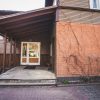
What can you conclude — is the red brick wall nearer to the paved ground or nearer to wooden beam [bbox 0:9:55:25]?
wooden beam [bbox 0:9:55:25]

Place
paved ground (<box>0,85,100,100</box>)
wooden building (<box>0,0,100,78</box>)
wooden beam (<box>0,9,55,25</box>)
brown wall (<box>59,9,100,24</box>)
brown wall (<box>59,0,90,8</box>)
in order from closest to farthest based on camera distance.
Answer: paved ground (<box>0,85,100,100</box>) < wooden beam (<box>0,9,55,25</box>) < wooden building (<box>0,0,100,78</box>) < brown wall (<box>59,9,100,24</box>) < brown wall (<box>59,0,90,8</box>)

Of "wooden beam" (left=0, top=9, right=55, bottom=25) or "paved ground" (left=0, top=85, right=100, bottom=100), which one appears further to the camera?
"wooden beam" (left=0, top=9, right=55, bottom=25)

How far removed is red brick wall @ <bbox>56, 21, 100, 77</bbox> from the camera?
9.61m

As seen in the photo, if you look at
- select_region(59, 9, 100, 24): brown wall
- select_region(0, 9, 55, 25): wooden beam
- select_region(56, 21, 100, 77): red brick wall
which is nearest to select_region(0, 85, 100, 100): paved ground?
select_region(56, 21, 100, 77): red brick wall

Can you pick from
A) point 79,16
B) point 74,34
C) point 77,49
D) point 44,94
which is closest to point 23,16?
point 74,34

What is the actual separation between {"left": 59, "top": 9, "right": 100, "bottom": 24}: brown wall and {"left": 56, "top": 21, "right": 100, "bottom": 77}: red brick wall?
24 cm

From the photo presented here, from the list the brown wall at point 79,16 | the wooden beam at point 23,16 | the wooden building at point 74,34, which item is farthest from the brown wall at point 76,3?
the wooden beam at point 23,16

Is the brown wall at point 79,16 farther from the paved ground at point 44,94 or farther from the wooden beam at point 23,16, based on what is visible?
the paved ground at point 44,94

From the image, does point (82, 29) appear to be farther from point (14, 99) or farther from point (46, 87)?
point (14, 99)

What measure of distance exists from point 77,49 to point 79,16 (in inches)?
74.9

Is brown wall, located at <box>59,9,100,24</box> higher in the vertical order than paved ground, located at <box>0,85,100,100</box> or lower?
higher

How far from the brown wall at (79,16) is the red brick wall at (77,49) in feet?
0.80

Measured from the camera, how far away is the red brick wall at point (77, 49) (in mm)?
9609

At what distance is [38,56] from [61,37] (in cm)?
756
